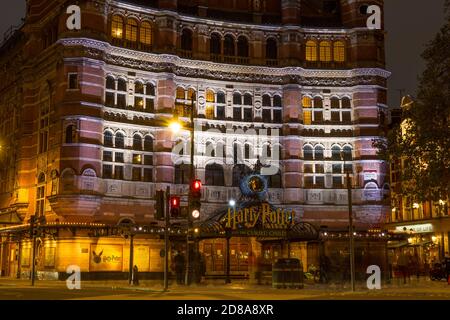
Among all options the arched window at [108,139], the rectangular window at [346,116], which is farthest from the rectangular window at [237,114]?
the arched window at [108,139]

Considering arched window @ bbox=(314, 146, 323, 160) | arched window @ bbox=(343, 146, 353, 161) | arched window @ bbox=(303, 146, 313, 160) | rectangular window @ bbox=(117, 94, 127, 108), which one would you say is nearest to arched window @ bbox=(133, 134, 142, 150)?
rectangular window @ bbox=(117, 94, 127, 108)

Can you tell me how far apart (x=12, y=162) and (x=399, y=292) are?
3792 cm

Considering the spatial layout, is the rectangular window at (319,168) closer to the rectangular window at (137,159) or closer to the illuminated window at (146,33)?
the rectangular window at (137,159)

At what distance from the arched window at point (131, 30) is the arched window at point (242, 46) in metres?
9.47

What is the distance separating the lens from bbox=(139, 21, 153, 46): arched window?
175 feet

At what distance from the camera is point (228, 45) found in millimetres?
56750

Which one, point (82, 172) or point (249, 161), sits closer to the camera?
point (82, 172)

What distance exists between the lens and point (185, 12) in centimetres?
5588

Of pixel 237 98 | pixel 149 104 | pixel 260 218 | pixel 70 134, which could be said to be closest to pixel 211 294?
pixel 260 218

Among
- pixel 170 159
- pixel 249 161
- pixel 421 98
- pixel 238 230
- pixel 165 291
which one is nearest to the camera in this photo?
pixel 165 291

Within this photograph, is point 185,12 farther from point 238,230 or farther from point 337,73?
point 238,230

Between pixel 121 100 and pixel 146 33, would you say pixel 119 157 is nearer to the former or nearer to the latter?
pixel 121 100

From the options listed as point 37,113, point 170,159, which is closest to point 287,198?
point 170,159

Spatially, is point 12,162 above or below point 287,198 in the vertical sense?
above
